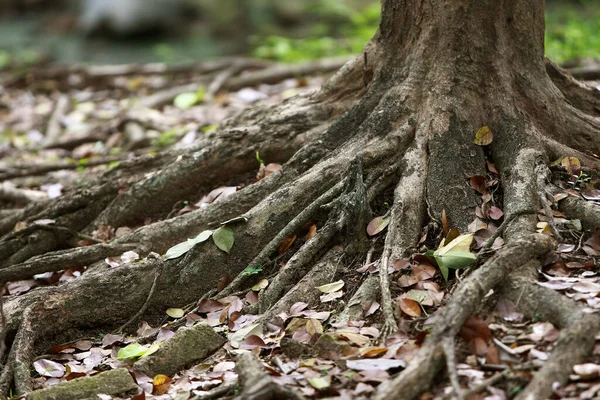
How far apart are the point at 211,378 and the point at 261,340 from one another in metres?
0.28

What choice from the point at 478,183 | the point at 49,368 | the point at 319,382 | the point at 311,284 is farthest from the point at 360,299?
the point at 49,368

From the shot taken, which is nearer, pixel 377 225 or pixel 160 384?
pixel 160 384

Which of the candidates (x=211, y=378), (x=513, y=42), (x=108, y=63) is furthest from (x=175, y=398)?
(x=108, y=63)

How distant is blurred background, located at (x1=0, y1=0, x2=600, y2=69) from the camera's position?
1226cm

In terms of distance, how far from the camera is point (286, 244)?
148 inches

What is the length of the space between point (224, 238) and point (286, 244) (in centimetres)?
35

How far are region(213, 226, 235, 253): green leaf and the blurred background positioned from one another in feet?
Result: 23.4

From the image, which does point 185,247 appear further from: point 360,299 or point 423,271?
point 423,271

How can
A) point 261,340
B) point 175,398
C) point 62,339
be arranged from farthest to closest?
point 62,339, point 261,340, point 175,398

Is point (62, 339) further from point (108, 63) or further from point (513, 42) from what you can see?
point (108, 63)

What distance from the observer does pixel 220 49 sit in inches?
527

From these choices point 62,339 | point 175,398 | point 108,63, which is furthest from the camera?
point 108,63

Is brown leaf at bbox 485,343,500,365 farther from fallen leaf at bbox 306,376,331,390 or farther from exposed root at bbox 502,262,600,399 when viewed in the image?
fallen leaf at bbox 306,376,331,390

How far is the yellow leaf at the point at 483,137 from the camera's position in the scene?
12.2 ft
